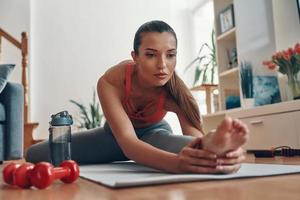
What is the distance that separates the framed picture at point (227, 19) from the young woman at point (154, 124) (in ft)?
5.73

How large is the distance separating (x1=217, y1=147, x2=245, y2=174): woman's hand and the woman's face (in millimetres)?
332

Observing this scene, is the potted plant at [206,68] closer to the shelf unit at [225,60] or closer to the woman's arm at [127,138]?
the shelf unit at [225,60]

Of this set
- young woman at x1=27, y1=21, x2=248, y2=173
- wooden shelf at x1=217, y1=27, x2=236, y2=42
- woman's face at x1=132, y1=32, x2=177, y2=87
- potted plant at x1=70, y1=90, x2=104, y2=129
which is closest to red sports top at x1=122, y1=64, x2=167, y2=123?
young woman at x1=27, y1=21, x2=248, y2=173

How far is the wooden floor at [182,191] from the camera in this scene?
24.4 inches

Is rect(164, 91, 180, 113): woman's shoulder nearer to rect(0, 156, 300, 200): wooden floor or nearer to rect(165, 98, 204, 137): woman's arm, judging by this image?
rect(165, 98, 204, 137): woman's arm

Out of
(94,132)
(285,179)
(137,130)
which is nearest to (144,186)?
(285,179)

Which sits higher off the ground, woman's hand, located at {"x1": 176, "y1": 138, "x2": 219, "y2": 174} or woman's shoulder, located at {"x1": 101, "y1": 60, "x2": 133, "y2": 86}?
woman's shoulder, located at {"x1": 101, "y1": 60, "x2": 133, "y2": 86}

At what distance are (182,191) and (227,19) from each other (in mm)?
2495

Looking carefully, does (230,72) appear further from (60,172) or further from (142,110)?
(60,172)

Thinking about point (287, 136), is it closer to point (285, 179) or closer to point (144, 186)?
point (285, 179)

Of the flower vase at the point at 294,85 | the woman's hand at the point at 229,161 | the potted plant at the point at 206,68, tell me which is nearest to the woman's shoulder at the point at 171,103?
the woman's hand at the point at 229,161

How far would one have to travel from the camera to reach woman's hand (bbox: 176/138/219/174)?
80 cm

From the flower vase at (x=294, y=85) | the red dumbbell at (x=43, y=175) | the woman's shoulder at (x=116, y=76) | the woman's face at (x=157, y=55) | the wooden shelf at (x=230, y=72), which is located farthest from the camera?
the wooden shelf at (x=230, y=72)

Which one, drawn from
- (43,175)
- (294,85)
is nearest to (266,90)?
(294,85)
